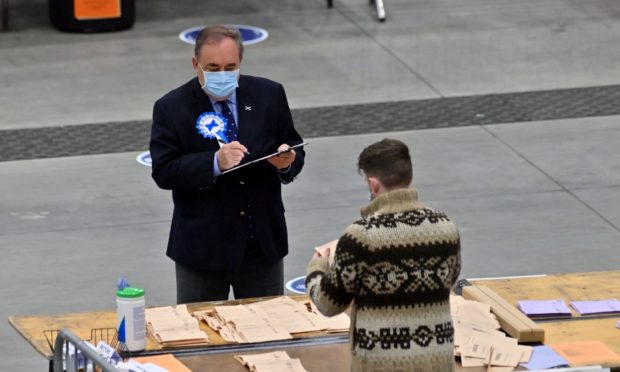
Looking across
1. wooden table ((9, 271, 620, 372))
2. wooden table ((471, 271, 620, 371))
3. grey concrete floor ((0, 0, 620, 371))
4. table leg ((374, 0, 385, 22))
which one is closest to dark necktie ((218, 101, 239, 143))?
wooden table ((9, 271, 620, 372))

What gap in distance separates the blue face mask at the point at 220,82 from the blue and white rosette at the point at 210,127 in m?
0.14

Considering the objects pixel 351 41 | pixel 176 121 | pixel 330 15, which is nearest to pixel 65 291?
pixel 176 121

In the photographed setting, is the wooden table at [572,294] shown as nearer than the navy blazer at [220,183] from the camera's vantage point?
Yes

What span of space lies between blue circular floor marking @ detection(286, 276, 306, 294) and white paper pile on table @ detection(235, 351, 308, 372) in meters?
2.98

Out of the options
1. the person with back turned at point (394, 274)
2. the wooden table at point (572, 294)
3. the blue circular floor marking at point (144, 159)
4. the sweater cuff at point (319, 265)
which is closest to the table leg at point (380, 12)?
the blue circular floor marking at point (144, 159)

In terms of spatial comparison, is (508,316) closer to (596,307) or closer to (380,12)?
(596,307)

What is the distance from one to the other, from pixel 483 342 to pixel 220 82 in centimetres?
166

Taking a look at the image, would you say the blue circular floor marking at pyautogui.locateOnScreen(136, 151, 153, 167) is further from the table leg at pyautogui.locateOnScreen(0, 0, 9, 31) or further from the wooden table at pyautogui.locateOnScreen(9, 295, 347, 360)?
the wooden table at pyautogui.locateOnScreen(9, 295, 347, 360)

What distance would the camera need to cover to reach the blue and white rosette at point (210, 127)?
6.79 meters

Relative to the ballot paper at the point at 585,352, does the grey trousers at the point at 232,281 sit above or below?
below

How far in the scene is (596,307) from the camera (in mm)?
6582

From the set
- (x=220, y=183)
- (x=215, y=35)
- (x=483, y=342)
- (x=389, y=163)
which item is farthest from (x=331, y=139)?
(x=389, y=163)

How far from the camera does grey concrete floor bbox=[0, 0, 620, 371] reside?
970 cm

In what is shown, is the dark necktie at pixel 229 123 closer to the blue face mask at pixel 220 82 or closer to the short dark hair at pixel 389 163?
the blue face mask at pixel 220 82
